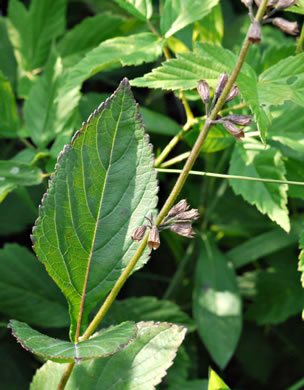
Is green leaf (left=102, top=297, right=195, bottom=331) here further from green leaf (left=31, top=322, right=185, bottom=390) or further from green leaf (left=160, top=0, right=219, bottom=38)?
green leaf (left=160, top=0, right=219, bottom=38)

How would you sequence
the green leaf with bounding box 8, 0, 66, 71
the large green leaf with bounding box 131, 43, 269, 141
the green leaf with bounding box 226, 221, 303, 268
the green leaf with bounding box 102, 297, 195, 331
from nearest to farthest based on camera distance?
the large green leaf with bounding box 131, 43, 269, 141, the green leaf with bounding box 102, 297, 195, 331, the green leaf with bounding box 226, 221, 303, 268, the green leaf with bounding box 8, 0, 66, 71

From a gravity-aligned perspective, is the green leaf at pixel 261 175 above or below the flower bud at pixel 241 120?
below

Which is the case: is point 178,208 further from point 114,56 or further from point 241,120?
point 114,56

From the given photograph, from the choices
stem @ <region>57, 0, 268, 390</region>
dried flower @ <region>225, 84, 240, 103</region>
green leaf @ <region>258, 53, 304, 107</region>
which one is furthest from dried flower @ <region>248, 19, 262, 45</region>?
green leaf @ <region>258, 53, 304, 107</region>

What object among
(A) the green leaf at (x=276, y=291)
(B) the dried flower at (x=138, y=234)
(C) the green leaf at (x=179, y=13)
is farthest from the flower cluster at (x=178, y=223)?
(A) the green leaf at (x=276, y=291)

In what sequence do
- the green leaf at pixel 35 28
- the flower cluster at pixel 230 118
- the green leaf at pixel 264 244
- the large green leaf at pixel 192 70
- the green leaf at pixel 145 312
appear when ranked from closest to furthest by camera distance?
1. the flower cluster at pixel 230 118
2. the large green leaf at pixel 192 70
3. the green leaf at pixel 145 312
4. the green leaf at pixel 264 244
5. the green leaf at pixel 35 28

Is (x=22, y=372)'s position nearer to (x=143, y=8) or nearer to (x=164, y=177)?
(x=164, y=177)

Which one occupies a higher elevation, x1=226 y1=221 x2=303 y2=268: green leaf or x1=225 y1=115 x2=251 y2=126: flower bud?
x1=225 y1=115 x2=251 y2=126: flower bud

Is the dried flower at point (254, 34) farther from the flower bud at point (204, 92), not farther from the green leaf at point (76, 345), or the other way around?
the green leaf at point (76, 345)
